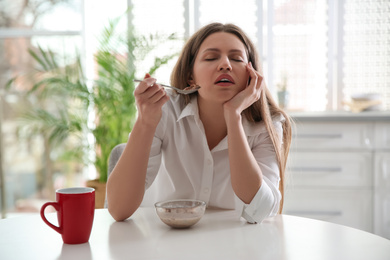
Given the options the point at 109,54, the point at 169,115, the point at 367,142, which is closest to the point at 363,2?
the point at 367,142

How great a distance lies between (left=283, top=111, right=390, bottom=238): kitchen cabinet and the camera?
263 centimetres

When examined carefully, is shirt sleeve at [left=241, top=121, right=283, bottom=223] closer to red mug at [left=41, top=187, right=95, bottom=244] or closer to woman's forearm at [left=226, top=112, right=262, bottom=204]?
woman's forearm at [left=226, top=112, right=262, bottom=204]

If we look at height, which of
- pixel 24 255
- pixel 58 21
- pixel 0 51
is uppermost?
pixel 58 21

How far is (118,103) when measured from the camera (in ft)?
9.41

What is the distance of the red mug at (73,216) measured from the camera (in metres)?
0.82

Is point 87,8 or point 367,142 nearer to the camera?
point 367,142

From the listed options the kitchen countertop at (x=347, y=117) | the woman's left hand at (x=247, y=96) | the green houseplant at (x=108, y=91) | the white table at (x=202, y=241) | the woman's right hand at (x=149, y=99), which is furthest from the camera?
the green houseplant at (x=108, y=91)

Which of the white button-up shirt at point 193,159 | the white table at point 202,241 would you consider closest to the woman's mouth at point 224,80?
the white button-up shirt at point 193,159

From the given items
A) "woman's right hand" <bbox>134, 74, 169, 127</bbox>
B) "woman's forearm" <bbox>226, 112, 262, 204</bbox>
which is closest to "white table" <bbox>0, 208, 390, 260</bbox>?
"woman's forearm" <bbox>226, 112, 262, 204</bbox>

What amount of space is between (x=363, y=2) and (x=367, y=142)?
3.93ft

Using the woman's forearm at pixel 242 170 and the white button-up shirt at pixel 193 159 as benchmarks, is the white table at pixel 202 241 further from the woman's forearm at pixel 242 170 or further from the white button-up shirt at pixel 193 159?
the white button-up shirt at pixel 193 159

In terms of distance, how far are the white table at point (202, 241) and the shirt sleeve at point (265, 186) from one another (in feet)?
0.10

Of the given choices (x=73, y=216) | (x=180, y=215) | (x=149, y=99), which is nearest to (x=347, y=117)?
(x=149, y=99)

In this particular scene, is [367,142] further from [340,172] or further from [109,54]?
[109,54]
